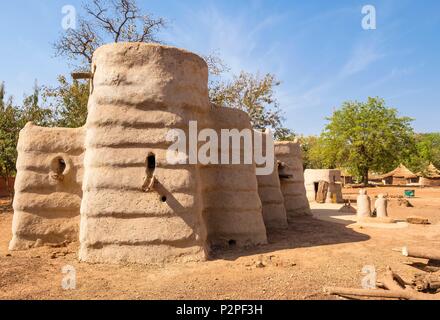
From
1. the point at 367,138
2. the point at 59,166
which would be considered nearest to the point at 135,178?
the point at 59,166

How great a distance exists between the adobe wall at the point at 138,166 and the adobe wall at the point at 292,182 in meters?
7.58

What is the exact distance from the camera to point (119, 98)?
25.1ft

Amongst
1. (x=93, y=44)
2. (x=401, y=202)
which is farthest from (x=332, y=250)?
(x=93, y=44)

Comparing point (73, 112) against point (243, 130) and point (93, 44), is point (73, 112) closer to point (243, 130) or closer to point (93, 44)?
point (93, 44)

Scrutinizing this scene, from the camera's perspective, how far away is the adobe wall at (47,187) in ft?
27.5

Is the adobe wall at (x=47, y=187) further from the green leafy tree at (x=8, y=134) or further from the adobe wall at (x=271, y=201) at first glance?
the green leafy tree at (x=8, y=134)

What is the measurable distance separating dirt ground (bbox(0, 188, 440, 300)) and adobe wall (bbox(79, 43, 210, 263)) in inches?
17.5

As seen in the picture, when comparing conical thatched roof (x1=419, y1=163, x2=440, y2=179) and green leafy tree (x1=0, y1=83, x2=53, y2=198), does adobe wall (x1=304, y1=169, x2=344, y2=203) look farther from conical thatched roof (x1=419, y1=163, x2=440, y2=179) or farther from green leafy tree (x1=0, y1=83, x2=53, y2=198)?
conical thatched roof (x1=419, y1=163, x2=440, y2=179)

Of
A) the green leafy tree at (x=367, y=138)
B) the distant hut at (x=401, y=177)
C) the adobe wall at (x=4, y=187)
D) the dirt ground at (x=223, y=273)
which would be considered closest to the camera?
the dirt ground at (x=223, y=273)

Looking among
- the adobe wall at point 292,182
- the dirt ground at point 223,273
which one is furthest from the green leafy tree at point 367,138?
the dirt ground at point 223,273

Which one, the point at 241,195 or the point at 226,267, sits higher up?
the point at 241,195

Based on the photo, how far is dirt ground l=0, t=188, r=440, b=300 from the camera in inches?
220

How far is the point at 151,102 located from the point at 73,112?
44.8 feet

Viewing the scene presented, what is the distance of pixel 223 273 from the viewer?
660 centimetres
